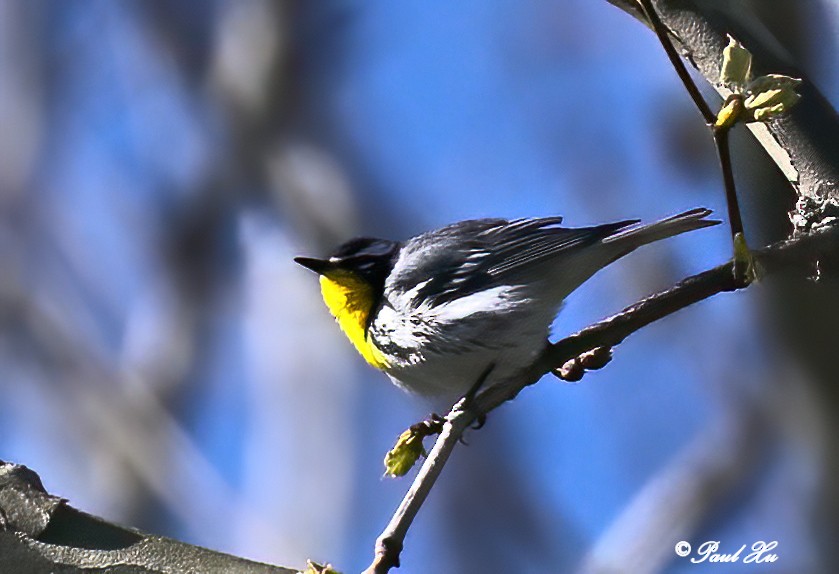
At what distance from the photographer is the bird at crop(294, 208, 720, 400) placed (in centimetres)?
248

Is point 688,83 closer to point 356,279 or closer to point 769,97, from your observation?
point 769,97

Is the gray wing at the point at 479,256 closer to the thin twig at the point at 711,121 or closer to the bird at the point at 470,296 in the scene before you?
the bird at the point at 470,296

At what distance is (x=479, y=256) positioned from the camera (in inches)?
109

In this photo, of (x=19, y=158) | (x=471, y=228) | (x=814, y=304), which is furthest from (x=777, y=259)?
(x=19, y=158)

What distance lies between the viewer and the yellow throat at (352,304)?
2809 millimetres

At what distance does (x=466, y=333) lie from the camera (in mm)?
2580

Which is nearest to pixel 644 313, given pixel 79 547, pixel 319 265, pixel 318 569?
pixel 318 569

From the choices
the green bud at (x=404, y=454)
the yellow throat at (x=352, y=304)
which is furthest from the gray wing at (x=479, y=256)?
the green bud at (x=404, y=454)

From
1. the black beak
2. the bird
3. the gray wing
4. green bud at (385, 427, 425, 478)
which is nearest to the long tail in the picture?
the bird

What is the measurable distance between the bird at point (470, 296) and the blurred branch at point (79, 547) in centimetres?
97

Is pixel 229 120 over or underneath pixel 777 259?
over

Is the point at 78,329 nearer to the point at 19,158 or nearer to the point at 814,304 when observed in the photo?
the point at 19,158

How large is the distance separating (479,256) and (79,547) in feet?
4.79

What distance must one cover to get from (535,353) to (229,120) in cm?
434
